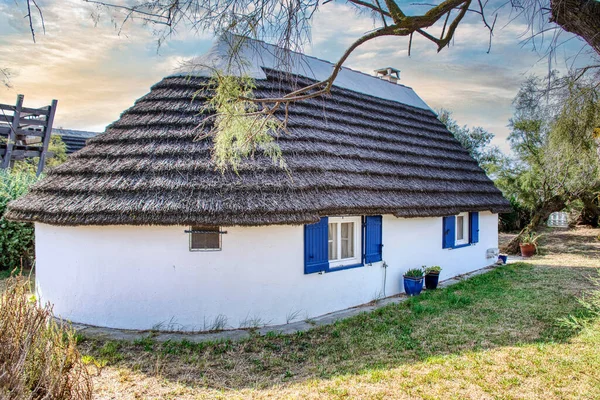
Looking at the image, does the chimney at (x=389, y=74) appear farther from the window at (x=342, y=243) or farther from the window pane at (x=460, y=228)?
the window at (x=342, y=243)

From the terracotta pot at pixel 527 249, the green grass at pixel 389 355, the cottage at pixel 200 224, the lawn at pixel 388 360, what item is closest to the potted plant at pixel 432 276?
the cottage at pixel 200 224

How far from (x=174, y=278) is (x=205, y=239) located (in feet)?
2.43

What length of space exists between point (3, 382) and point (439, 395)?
3667 mm

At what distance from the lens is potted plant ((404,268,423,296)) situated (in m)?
8.23

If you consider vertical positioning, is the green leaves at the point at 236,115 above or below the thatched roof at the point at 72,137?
below

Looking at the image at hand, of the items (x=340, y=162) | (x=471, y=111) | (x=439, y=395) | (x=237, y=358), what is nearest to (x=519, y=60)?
(x=340, y=162)

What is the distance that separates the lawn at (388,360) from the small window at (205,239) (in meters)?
1.46

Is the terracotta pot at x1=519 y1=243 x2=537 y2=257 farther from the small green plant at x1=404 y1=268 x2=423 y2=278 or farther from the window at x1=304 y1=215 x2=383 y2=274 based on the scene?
the window at x1=304 y1=215 x2=383 y2=274

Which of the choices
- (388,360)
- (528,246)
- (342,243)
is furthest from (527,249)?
(388,360)

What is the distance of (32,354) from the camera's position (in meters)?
2.84

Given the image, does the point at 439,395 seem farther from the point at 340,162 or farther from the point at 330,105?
the point at 330,105

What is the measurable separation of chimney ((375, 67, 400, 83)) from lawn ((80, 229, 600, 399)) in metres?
9.16

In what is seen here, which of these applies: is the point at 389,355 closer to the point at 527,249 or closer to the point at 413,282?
the point at 413,282

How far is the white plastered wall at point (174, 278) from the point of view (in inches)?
241
